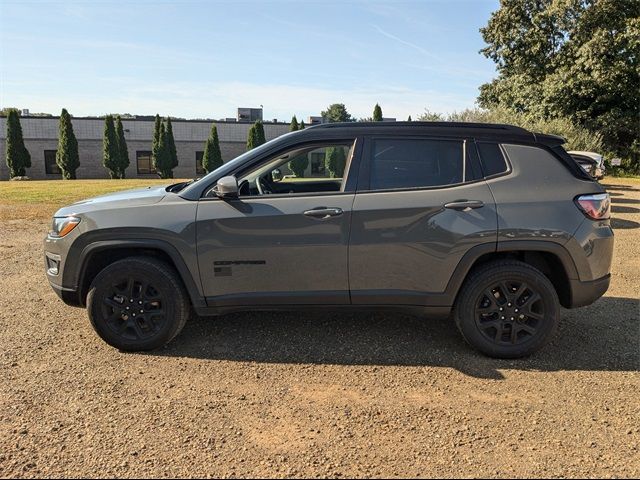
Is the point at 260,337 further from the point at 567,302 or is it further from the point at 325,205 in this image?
the point at 567,302

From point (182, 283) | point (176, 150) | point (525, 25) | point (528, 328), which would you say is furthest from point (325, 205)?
point (176, 150)

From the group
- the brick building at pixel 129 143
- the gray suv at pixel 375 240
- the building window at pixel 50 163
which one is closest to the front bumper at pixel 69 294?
the gray suv at pixel 375 240

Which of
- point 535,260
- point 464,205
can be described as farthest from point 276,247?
point 535,260

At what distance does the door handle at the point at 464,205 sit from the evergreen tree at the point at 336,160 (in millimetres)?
889

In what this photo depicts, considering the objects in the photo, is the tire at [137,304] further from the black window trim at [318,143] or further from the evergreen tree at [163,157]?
the evergreen tree at [163,157]

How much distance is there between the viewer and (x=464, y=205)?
12.3ft

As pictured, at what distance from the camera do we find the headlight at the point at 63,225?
3.99 metres

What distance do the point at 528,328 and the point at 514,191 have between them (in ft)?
3.56

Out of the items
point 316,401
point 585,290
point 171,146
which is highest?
point 171,146

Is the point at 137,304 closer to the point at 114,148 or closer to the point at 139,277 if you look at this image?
the point at 139,277

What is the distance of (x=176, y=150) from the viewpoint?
3822 cm

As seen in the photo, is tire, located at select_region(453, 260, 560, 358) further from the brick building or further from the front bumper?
the brick building

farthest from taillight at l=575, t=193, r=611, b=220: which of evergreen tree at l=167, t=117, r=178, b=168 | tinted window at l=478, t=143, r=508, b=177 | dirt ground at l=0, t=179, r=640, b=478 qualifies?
evergreen tree at l=167, t=117, r=178, b=168

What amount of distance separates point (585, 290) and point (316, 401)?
2308mm
